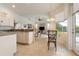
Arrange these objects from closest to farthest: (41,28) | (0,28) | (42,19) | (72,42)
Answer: (72,42) → (0,28) → (42,19) → (41,28)

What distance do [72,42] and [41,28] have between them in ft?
38.3

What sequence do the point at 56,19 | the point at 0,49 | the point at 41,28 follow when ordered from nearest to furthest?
the point at 0,49 < the point at 56,19 < the point at 41,28

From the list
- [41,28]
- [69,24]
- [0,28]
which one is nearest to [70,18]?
[69,24]

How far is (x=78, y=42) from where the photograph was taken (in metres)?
4.36

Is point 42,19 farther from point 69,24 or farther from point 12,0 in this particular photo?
point 12,0

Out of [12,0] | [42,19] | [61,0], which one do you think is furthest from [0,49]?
[42,19]

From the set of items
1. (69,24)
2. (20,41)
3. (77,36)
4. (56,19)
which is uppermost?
(56,19)

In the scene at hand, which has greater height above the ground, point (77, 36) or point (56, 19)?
point (56, 19)

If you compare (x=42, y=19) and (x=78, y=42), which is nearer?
(x=78, y=42)

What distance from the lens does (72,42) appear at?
515 centimetres

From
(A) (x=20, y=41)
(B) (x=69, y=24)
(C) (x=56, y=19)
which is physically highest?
(C) (x=56, y=19)

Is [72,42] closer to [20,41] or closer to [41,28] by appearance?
[20,41]

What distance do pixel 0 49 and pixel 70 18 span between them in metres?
3.59

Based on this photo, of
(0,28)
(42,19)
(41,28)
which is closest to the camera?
(0,28)
